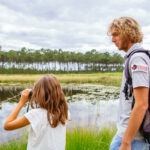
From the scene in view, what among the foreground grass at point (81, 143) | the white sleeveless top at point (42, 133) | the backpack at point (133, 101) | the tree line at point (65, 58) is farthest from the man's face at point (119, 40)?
the tree line at point (65, 58)

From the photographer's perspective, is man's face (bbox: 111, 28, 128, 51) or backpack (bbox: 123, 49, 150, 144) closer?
backpack (bbox: 123, 49, 150, 144)

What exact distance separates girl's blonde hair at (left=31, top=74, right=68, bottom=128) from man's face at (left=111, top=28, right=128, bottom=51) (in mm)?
655

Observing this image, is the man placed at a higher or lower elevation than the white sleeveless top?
higher

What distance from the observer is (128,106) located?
4.04 ft

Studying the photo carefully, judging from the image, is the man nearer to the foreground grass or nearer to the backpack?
the backpack

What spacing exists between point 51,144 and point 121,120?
0.65 metres

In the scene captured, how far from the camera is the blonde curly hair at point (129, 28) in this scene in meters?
1.29

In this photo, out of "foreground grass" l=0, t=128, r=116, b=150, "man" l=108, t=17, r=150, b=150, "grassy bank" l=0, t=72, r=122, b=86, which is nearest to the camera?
"man" l=108, t=17, r=150, b=150

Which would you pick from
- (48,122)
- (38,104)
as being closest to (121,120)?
(48,122)

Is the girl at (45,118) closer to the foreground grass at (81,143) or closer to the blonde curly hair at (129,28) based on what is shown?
the blonde curly hair at (129,28)

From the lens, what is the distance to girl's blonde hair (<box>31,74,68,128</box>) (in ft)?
4.66

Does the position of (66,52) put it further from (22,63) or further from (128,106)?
(128,106)

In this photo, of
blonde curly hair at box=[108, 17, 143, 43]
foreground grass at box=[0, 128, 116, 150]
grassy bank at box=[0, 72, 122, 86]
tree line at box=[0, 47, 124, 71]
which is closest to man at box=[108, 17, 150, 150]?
blonde curly hair at box=[108, 17, 143, 43]

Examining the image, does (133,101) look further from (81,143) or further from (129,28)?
(81,143)
